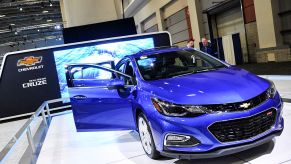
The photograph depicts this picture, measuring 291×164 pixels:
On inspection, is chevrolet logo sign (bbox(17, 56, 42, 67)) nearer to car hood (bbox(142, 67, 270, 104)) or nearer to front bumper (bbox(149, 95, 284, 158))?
car hood (bbox(142, 67, 270, 104))

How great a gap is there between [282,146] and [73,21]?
36.5 feet

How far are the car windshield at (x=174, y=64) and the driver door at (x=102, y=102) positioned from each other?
313 millimetres

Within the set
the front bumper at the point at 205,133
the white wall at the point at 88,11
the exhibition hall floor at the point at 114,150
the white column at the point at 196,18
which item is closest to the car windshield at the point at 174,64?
the front bumper at the point at 205,133

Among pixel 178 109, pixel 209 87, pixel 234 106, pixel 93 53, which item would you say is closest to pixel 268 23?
pixel 93 53

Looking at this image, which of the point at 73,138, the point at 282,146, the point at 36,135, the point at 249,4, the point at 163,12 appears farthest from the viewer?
the point at 163,12

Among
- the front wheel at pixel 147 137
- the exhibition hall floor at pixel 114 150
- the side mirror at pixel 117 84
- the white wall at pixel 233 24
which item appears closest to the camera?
the exhibition hall floor at pixel 114 150

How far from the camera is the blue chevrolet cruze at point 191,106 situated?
334 cm

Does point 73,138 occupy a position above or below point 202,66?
below

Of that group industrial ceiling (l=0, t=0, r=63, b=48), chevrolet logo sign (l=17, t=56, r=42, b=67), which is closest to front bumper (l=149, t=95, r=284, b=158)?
chevrolet logo sign (l=17, t=56, r=42, b=67)

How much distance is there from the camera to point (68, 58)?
10156 millimetres

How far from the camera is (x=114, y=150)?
498cm

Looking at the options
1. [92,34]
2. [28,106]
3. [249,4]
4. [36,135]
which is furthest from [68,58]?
[249,4]

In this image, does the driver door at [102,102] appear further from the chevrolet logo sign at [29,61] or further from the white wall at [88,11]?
the white wall at [88,11]

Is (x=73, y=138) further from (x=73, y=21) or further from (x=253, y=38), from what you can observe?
(x=253, y=38)
